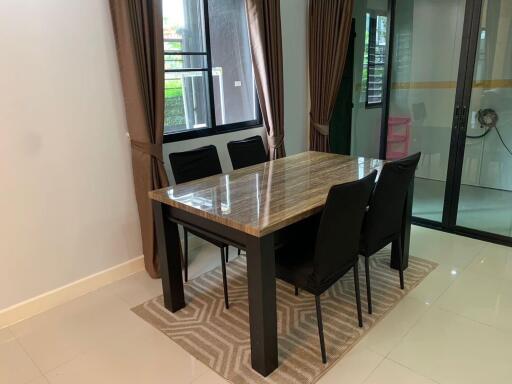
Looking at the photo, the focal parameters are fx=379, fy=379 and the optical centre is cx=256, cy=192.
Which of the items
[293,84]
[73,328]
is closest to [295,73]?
[293,84]

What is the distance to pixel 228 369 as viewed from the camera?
6.23ft

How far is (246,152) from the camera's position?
3.10 meters

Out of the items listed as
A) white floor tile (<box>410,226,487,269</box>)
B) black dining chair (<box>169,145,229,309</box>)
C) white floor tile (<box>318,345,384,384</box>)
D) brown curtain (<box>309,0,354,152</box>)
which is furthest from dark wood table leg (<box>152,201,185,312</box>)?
brown curtain (<box>309,0,354,152</box>)

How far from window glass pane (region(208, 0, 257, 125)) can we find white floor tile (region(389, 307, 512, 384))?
230 centimetres

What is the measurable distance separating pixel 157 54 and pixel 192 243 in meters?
1.56

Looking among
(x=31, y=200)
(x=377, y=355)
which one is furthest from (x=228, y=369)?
(x=31, y=200)

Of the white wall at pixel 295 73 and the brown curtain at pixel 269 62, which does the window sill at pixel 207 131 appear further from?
the white wall at pixel 295 73

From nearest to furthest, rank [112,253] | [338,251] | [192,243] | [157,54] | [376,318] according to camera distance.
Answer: [338,251]
[376,318]
[157,54]
[112,253]
[192,243]

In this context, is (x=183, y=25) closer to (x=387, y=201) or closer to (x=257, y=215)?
(x=257, y=215)

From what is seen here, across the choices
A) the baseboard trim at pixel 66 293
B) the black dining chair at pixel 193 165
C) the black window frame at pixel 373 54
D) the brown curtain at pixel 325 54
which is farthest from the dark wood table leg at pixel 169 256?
the black window frame at pixel 373 54

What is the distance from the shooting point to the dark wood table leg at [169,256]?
2215 mm

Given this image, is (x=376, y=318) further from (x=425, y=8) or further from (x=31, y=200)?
(x=425, y=8)

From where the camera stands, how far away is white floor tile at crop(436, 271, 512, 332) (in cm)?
223

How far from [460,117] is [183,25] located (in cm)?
241
